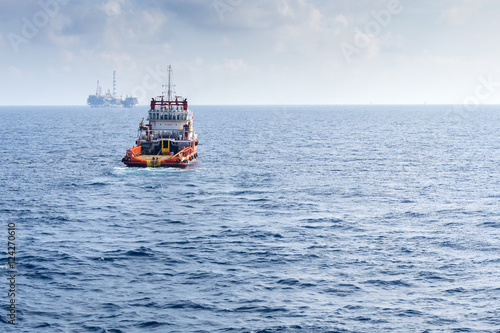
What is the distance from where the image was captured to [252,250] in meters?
46.2

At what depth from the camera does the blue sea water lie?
33.5 m

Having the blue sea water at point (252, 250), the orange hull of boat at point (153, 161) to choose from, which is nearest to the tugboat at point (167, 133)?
the orange hull of boat at point (153, 161)

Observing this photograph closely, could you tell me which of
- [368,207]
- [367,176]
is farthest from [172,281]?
[367,176]

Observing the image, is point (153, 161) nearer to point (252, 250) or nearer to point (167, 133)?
point (167, 133)

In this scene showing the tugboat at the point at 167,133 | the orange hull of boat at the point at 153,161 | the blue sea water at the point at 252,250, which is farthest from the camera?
the tugboat at the point at 167,133

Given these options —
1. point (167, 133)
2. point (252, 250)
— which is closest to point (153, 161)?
point (167, 133)

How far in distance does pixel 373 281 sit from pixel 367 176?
49.3 m

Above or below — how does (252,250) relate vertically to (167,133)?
below

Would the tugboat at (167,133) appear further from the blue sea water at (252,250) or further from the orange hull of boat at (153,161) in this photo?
the blue sea water at (252,250)

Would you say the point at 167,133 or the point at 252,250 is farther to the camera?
the point at 167,133

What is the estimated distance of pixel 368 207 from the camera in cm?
6300

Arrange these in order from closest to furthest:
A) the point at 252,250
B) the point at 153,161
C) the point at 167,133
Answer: the point at 252,250 < the point at 153,161 < the point at 167,133

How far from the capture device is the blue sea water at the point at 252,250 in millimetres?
33531

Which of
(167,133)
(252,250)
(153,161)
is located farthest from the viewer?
(167,133)
